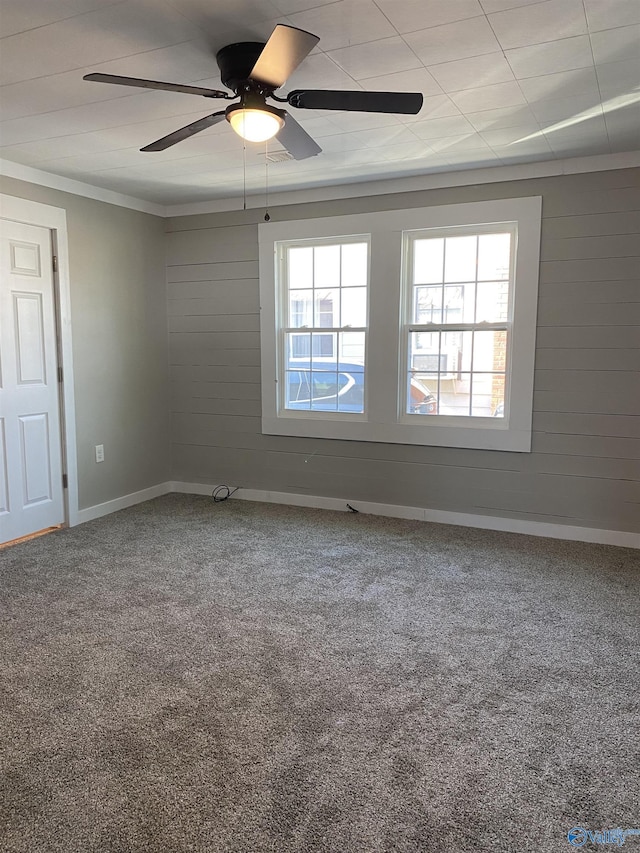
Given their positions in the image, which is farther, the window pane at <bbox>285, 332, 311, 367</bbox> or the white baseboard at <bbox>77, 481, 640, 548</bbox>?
the window pane at <bbox>285, 332, 311, 367</bbox>

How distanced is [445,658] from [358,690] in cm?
46

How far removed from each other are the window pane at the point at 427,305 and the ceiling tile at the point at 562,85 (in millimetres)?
1603

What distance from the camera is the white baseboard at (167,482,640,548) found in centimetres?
389

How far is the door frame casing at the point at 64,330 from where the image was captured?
4.00 m

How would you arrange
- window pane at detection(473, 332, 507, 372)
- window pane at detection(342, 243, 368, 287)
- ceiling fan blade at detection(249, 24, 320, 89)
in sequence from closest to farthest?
ceiling fan blade at detection(249, 24, 320, 89) < window pane at detection(473, 332, 507, 372) < window pane at detection(342, 243, 368, 287)

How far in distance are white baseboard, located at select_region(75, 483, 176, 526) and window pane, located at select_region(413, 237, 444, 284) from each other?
113 inches

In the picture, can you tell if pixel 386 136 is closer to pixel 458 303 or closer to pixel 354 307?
pixel 458 303

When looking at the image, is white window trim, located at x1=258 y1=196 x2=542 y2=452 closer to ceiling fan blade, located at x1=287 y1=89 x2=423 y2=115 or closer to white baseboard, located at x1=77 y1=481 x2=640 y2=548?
white baseboard, located at x1=77 y1=481 x2=640 y2=548

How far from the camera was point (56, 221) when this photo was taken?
409 cm

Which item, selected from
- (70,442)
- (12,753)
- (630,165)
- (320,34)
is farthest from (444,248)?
(12,753)

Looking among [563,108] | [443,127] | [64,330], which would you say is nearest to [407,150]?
[443,127]

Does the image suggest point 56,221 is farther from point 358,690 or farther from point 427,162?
point 358,690

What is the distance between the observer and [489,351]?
4.16 m

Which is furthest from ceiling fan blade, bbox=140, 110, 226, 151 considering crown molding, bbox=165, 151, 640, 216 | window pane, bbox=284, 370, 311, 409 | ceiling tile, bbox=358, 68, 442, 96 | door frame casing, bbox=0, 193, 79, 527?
window pane, bbox=284, 370, 311, 409
